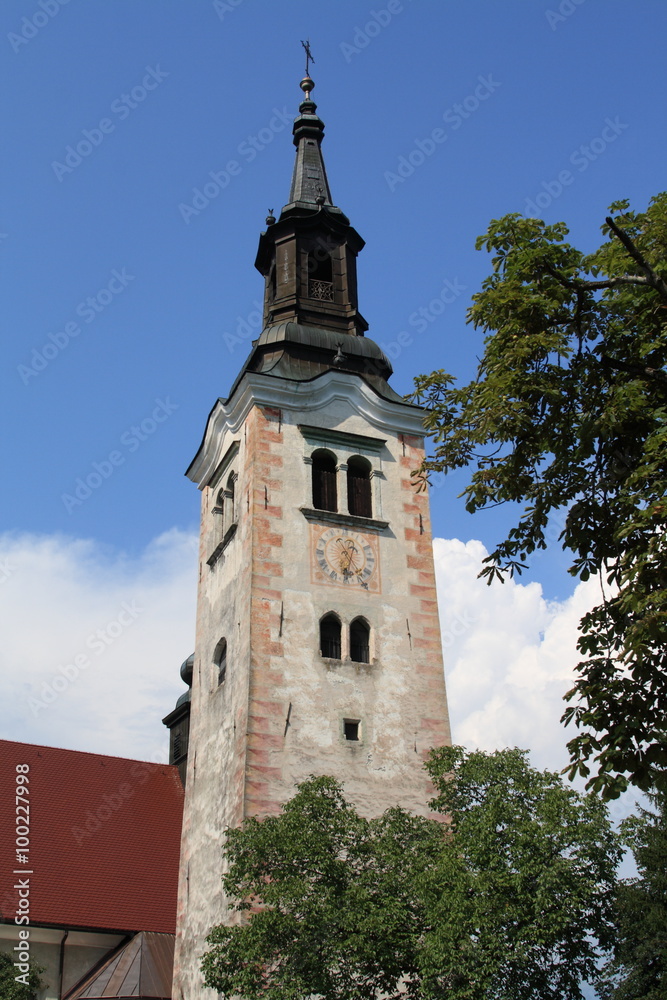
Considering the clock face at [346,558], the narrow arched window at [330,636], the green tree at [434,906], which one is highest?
the clock face at [346,558]

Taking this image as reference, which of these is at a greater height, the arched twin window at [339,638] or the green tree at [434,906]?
the arched twin window at [339,638]

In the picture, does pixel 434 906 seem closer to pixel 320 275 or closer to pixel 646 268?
pixel 646 268

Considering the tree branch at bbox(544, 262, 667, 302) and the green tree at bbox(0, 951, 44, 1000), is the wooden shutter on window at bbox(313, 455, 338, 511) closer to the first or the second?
the green tree at bbox(0, 951, 44, 1000)

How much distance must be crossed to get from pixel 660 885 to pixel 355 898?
19.3 ft

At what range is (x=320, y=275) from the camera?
2739 centimetres

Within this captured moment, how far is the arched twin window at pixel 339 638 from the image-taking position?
69.6 feet

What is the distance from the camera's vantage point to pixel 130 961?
22.4 m

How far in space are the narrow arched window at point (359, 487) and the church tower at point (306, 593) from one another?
0.03 m

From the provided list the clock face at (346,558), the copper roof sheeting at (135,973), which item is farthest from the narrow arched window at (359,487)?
the copper roof sheeting at (135,973)

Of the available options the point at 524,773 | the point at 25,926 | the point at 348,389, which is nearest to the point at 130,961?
the point at 25,926

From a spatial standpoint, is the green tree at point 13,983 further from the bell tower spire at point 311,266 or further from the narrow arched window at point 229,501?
the bell tower spire at point 311,266

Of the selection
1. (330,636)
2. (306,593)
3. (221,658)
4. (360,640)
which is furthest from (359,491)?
(221,658)

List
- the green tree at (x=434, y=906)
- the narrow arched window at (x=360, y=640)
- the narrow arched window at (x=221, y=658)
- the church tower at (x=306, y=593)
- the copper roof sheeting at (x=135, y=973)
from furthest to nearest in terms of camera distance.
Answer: the narrow arched window at (x=221, y=658) → the copper roof sheeting at (x=135, y=973) → the narrow arched window at (x=360, y=640) → the church tower at (x=306, y=593) → the green tree at (x=434, y=906)

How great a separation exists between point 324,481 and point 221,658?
433 cm
